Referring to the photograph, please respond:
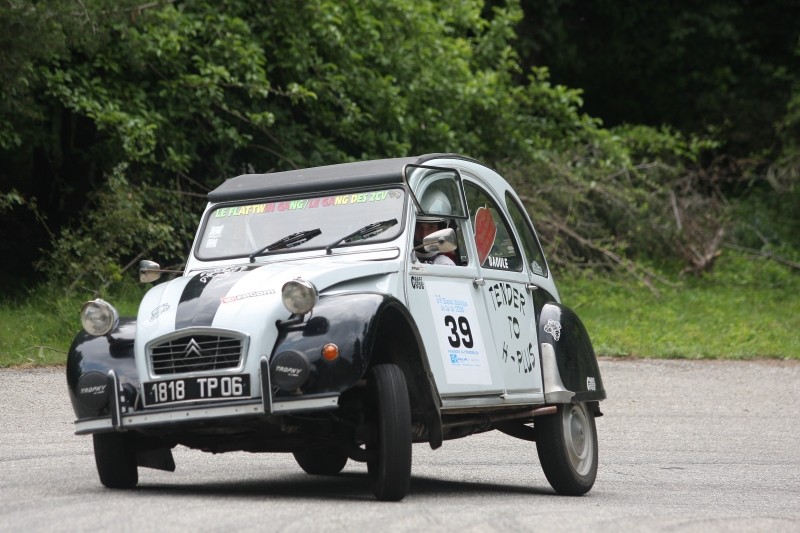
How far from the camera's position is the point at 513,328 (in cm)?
884

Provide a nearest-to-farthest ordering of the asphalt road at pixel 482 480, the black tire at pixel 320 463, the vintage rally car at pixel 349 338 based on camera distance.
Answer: the asphalt road at pixel 482 480 < the vintage rally car at pixel 349 338 < the black tire at pixel 320 463

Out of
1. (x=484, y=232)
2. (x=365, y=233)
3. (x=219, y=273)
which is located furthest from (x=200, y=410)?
(x=484, y=232)

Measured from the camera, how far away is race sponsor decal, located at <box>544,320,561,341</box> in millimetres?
9156

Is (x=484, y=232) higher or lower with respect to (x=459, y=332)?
higher

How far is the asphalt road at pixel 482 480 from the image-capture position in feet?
21.6

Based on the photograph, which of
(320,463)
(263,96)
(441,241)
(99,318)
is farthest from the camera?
(263,96)

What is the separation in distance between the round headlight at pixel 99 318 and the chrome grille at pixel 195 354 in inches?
17.6

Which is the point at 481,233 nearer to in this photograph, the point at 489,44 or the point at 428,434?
the point at 428,434

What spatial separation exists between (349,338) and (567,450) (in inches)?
102

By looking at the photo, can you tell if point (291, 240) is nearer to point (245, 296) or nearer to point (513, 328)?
point (245, 296)

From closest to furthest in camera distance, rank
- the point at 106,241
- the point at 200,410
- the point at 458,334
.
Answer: the point at 200,410 → the point at 458,334 → the point at 106,241

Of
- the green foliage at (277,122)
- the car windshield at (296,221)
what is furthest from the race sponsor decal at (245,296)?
the green foliage at (277,122)

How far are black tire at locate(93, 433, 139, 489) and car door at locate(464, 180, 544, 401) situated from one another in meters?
2.35

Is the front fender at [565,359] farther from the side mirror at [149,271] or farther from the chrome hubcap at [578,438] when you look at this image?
the side mirror at [149,271]
